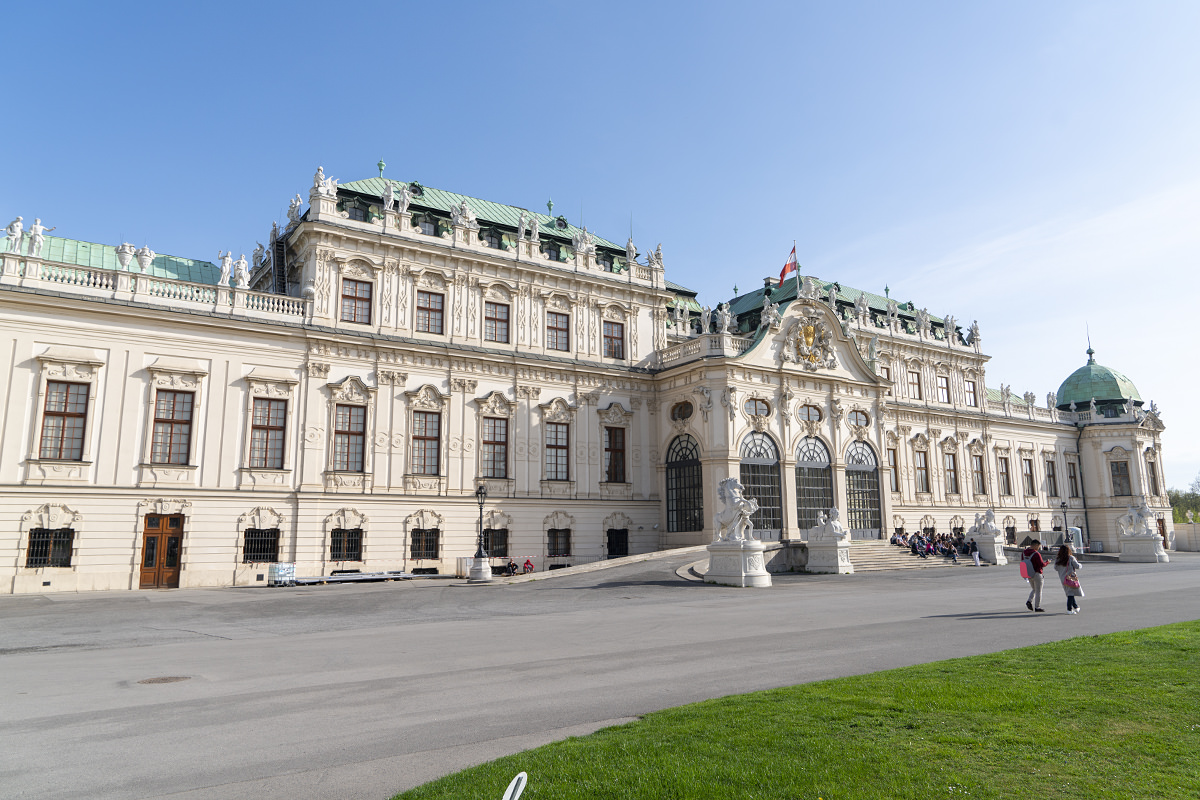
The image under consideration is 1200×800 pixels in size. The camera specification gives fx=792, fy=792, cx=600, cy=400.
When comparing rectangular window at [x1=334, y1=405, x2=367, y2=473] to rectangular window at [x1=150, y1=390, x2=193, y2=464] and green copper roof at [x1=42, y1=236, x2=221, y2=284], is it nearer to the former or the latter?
rectangular window at [x1=150, y1=390, x2=193, y2=464]

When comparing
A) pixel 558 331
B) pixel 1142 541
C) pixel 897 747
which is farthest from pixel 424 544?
pixel 1142 541

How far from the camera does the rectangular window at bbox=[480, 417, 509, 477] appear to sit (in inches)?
1442

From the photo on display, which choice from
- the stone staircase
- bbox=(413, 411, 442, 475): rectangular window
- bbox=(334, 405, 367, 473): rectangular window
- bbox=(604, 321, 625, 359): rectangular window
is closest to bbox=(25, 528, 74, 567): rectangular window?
bbox=(334, 405, 367, 473): rectangular window

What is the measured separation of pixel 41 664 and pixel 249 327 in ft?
72.3

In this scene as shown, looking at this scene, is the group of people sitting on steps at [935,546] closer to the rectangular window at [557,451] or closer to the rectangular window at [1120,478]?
the rectangular window at [557,451]

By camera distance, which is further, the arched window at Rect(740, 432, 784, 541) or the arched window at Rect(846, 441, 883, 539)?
the arched window at Rect(846, 441, 883, 539)

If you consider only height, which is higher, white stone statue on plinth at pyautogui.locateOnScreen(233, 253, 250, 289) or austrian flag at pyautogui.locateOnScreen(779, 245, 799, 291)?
austrian flag at pyautogui.locateOnScreen(779, 245, 799, 291)

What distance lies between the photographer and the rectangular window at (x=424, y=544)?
34.1 metres

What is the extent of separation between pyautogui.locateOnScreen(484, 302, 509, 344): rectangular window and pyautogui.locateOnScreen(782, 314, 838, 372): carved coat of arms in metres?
14.5

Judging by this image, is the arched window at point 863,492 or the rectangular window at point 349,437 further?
the arched window at point 863,492

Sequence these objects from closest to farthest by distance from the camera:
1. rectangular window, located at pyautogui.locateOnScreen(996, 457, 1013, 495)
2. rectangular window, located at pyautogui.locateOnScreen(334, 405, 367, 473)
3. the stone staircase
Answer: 1. rectangular window, located at pyautogui.locateOnScreen(334, 405, 367, 473)
2. the stone staircase
3. rectangular window, located at pyautogui.locateOnScreen(996, 457, 1013, 495)

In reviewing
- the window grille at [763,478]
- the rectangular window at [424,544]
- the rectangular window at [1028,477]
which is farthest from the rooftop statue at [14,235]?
the rectangular window at [1028,477]

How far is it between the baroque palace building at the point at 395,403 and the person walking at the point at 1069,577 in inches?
849

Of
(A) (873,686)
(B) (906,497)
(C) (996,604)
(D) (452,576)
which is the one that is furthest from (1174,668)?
(B) (906,497)
